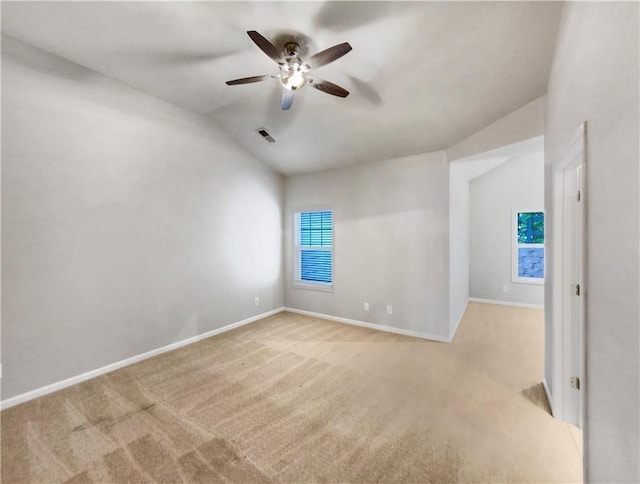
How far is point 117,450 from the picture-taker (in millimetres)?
1793

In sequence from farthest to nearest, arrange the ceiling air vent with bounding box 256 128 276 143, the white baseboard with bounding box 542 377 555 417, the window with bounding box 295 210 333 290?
1. the window with bounding box 295 210 333 290
2. the ceiling air vent with bounding box 256 128 276 143
3. the white baseboard with bounding box 542 377 555 417

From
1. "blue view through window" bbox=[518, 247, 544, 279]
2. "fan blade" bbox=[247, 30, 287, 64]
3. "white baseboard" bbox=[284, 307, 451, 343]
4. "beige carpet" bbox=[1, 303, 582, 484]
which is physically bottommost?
"beige carpet" bbox=[1, 303, 582, 484]

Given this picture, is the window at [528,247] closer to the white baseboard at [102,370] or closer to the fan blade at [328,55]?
the fan blade at [328,55]

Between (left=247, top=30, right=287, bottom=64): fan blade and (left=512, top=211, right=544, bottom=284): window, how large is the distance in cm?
575

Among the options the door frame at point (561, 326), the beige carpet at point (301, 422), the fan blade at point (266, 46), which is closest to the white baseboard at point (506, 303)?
the beige carpet at point (301, 422)

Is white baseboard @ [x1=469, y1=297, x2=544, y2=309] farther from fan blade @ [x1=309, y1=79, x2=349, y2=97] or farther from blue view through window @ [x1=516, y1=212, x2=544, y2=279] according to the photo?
fan blade @ [x1=309, y1=79, x2=349, y2=97]

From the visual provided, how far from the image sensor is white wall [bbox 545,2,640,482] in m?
0.88

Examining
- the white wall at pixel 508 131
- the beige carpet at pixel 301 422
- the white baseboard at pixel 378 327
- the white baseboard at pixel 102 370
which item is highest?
the white wall at pixel 508 131

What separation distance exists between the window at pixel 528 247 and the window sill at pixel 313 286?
4.02 m

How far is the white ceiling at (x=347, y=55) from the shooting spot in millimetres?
1896

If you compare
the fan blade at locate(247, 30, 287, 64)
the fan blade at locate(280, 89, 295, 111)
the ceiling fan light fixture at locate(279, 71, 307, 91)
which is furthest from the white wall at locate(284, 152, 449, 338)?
the fan blade at locate(247, 30, 287, 64)

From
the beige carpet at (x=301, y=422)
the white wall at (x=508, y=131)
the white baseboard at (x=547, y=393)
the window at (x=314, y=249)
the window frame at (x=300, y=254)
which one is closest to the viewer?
the beige carpet at (x=301, y=422)

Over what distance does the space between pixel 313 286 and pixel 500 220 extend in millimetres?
4314

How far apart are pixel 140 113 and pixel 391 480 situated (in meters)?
4.13
